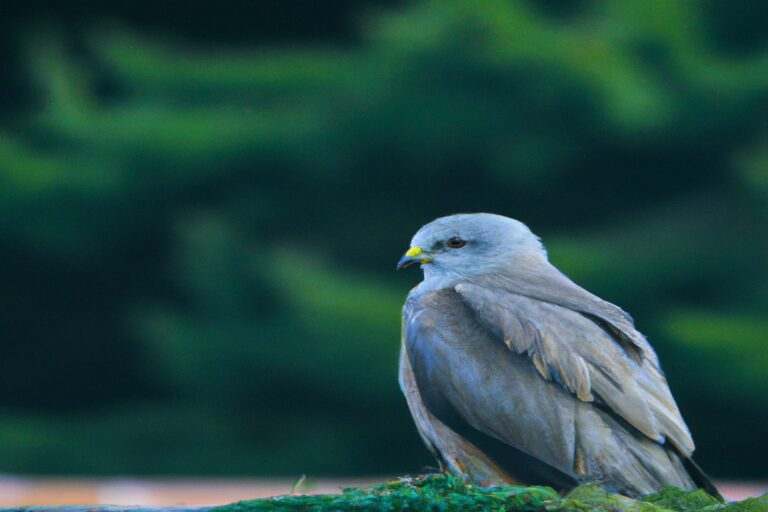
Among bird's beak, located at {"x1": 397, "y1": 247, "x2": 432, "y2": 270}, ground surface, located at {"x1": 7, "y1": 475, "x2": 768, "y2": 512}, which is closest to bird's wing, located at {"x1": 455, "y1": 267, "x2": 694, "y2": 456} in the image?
bird's beak, located at {"x1": 397, "y1": 247, "x2": 432, "y2": 270}

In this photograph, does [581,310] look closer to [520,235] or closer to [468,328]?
[468,328]

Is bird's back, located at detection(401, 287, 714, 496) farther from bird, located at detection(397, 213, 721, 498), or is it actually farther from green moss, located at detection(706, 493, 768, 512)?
green moss, located at detection(706, 493, 768, 512)

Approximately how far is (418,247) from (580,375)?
986mm

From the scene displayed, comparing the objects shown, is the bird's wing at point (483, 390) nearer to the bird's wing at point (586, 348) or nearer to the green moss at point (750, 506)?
the bird's wing at point (586, 348)

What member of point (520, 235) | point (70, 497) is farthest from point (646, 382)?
point (70, 497)

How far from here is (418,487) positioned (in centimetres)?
272

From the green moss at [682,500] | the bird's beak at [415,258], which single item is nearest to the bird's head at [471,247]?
the bird's beak at [415,258]

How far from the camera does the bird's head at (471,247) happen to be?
3939 millimetres

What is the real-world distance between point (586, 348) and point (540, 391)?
0.57ft

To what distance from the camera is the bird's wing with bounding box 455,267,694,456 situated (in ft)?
10.7

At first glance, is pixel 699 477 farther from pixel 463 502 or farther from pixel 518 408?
pixel 463 502

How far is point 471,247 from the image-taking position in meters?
4.01

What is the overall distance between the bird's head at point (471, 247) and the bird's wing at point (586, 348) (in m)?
0.29

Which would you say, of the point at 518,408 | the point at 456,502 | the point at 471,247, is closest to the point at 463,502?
the point at 456,502
